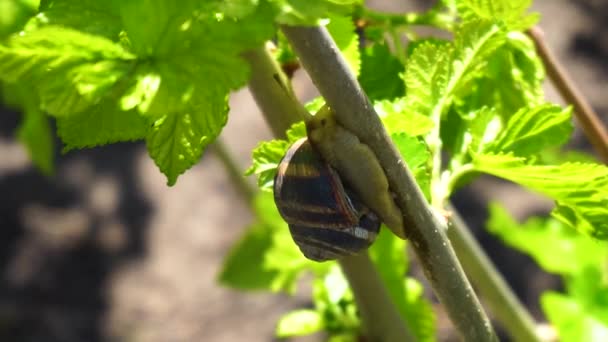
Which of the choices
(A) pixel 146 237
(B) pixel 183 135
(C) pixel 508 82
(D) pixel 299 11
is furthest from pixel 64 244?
(D) pixel 299 11

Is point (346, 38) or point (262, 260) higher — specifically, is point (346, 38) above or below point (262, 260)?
above

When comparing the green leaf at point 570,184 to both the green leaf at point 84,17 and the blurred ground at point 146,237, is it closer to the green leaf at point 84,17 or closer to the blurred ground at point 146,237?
the green leaf at point 84,17

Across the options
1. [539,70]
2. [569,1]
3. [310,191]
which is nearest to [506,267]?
[569,1]

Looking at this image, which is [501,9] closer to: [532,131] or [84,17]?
[532,131]

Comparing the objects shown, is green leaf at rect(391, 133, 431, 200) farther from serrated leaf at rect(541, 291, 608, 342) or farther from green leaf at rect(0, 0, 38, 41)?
serrated leaf at rect(541, 291, 608, 342)

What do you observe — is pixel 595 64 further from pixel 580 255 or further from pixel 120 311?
pixel 580 255

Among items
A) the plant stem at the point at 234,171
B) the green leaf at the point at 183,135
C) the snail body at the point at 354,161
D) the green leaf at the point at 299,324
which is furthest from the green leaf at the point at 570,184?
the plant stem at the point at 234,171
